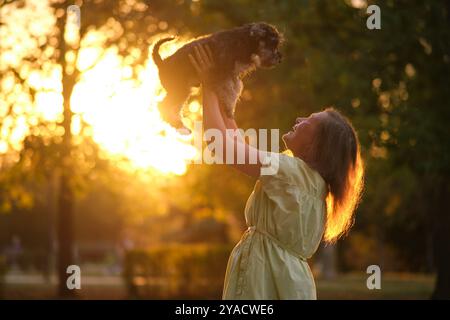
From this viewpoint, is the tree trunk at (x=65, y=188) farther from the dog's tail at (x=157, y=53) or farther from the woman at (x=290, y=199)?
the woman at (x=290, y=199)

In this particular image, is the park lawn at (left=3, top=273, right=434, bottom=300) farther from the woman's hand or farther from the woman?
the woman's hand

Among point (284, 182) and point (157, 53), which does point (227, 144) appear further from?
point (157, 53)

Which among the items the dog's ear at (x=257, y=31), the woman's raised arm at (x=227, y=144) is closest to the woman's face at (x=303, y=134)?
the woman's raised arm at (x=227, y=144)

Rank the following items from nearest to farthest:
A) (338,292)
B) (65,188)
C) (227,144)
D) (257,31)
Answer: (227,144) → (257,31) → (338,292) → (65,188)

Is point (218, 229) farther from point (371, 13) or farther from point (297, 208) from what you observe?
point (297, 208)

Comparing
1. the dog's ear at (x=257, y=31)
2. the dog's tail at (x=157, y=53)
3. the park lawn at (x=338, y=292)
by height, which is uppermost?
the dog's ear at (x=257, y=31)

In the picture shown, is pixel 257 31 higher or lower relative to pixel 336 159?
higher

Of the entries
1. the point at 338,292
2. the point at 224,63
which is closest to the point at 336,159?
the point at 224,63

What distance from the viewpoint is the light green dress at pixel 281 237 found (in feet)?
13.2

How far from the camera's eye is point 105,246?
5981 centimetres

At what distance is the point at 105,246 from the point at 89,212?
2919mm

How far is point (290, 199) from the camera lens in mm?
4023

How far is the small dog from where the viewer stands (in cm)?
416

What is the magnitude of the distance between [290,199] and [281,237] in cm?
19
